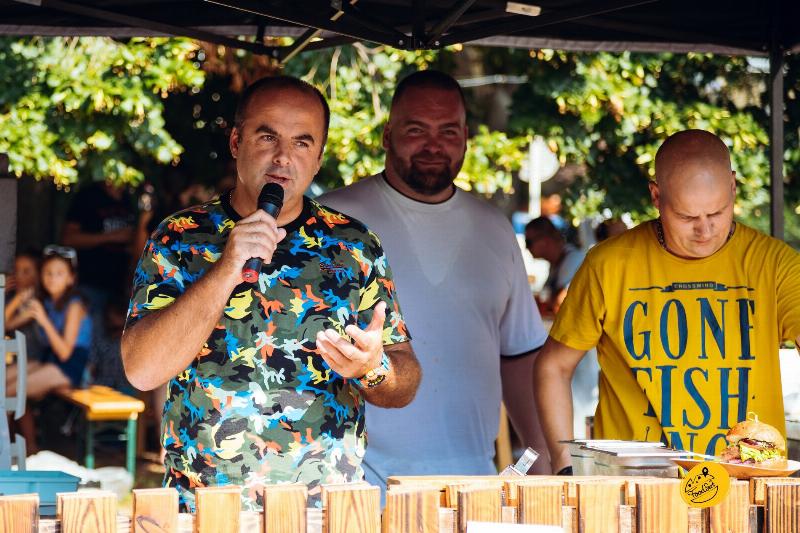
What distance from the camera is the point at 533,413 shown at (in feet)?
13.6

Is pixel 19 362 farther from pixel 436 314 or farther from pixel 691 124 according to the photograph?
pixel 691 124

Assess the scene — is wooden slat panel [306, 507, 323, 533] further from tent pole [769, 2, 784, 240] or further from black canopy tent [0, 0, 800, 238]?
tent pole [769, 2, 784, 240]

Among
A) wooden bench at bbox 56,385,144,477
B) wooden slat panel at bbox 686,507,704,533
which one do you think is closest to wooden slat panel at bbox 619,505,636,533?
wooden slat panel at bbox 686,507,704,533

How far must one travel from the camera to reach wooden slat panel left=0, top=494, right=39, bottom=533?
6.25 feet

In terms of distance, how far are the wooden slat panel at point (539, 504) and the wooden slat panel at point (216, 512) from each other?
1.70 feet

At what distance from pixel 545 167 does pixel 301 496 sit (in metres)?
12.2

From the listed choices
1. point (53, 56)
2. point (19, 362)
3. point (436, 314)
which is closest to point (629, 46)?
point (436, 314)

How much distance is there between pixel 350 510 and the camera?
2.05 metres

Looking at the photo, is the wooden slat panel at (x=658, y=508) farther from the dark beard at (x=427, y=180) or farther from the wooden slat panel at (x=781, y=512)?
the dark beard at (x=427, y=180)

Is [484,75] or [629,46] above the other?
[484,75]

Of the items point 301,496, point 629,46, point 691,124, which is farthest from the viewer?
point 691,124

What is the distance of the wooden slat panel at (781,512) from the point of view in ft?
7.34

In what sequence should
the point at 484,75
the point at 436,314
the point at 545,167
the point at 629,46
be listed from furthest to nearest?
the point at 545,167 → the point at 484,75 → the point at 629,46 → the point at 436,314

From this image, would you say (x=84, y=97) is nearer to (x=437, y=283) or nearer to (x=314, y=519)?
(x=437, y=283)
